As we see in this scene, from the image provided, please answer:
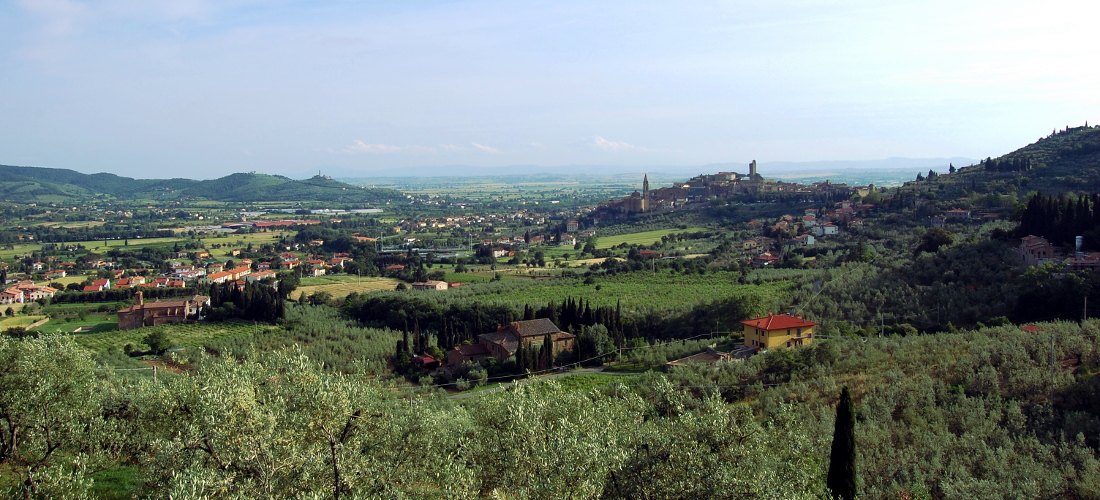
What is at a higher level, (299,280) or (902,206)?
(902,206)

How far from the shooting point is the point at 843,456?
1566 centimetres

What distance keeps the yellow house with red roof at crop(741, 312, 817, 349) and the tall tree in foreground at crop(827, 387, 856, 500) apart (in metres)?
13.5

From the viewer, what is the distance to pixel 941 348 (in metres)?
24.3

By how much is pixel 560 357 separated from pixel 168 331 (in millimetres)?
24555

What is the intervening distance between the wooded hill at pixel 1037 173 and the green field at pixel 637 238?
2509cm

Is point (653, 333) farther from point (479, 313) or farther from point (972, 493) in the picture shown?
point (972, 493)

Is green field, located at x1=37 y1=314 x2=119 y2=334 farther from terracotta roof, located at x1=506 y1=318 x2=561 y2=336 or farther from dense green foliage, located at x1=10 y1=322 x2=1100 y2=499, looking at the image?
dense green foliage, located at x1=10 y1=322 x2=1100 y2=499

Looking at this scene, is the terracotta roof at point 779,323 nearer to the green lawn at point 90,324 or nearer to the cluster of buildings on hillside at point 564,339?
the cluster of buildings on hillside at point 564,339

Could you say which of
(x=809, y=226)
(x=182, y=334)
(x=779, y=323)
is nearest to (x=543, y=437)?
(x=779, y=323)

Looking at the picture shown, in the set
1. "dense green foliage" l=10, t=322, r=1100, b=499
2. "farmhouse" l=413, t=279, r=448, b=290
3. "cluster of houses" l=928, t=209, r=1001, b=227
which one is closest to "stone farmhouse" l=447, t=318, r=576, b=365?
"dense green foliage" l=10, t=322, r=1100, b=499

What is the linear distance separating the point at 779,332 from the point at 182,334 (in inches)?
1318

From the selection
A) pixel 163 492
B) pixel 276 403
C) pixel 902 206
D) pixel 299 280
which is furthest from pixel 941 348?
pixel 299 280

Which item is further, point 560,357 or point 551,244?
point 551,244

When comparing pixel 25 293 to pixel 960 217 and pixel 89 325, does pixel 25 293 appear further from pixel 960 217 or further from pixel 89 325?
pixel 960 217
